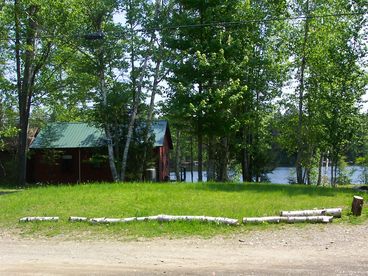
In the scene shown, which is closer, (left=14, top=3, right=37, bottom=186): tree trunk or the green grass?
the green grass

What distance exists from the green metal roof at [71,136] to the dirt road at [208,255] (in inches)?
905

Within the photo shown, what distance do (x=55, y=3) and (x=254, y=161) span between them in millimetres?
17472

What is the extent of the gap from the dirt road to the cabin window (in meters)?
23.6

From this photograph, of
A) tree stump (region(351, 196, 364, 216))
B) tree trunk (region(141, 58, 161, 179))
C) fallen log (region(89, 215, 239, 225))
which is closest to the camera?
fallen log (region(89, 215, 239, 225))

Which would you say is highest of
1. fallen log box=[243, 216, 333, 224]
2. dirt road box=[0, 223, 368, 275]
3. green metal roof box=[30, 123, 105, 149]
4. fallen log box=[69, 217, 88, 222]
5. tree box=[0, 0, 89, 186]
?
tree box=[0, 0, 89, 186]

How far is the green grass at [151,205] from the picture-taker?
1160 centimetres

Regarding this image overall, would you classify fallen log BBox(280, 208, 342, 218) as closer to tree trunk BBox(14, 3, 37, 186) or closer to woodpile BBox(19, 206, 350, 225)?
woodpile BBox(19, 206, 350, 225)

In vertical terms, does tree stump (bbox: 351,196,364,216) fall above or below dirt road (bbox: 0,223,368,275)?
above

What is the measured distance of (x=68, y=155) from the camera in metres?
35.0

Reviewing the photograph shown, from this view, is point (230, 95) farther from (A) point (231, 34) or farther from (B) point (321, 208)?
(B) point (321, 208)

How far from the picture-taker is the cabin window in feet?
115

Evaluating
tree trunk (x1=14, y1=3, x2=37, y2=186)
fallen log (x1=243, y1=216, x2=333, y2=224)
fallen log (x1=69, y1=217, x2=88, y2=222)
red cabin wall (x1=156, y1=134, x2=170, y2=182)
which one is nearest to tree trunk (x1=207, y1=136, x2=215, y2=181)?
red cabin wall (x1=156, y1=134, x2=170, y2=182)

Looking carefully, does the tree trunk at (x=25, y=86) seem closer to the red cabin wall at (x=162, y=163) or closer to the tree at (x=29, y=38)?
the tree at (x=29, y=38)

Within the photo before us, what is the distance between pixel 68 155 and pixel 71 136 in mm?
1456
